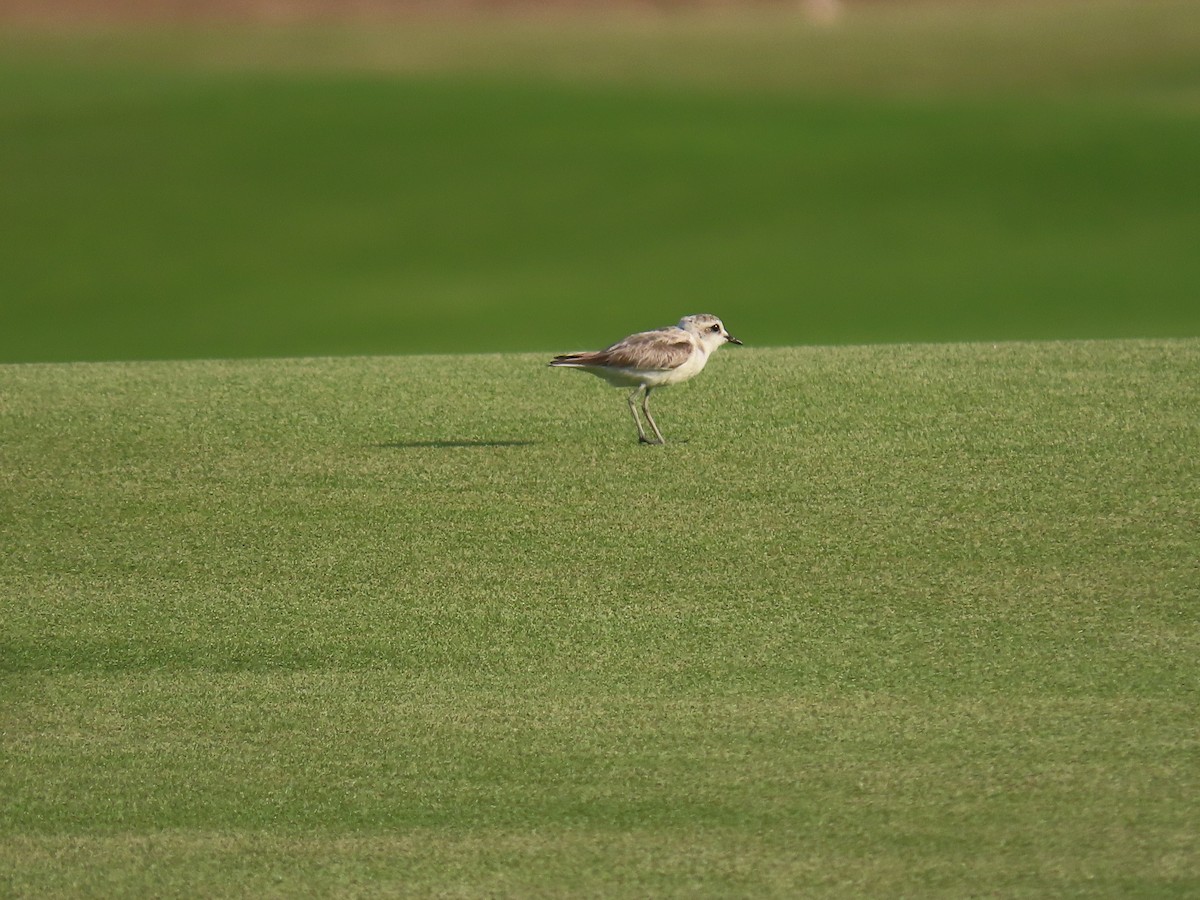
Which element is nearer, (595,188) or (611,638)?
(611,638)

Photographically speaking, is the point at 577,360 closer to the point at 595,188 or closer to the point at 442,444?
the point at 442,444

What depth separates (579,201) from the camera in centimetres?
2270

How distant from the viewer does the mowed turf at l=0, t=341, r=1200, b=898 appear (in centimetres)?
382

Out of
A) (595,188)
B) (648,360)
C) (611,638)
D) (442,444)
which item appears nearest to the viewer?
(611,638)

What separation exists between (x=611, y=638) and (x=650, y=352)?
7.34ft

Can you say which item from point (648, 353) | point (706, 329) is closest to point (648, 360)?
point (648, 353)

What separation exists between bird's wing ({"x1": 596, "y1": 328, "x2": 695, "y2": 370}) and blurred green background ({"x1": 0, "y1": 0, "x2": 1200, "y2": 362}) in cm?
1036

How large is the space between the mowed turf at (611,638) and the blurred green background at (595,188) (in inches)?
408

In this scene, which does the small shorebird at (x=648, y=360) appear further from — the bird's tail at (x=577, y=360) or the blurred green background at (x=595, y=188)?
the blurred green background at (x=595, y=188)

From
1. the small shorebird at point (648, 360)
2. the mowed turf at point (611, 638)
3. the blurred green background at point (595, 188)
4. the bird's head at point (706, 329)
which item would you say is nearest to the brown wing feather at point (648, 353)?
the small shorebird at point (648, 360)

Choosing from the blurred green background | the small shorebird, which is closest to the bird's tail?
the small shorebird

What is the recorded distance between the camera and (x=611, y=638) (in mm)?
5086

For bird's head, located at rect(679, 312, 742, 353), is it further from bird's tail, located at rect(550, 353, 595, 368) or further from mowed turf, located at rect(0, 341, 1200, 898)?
bird's tail, located at rect(550, 353, 595, 368)

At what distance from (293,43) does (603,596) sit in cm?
2435
